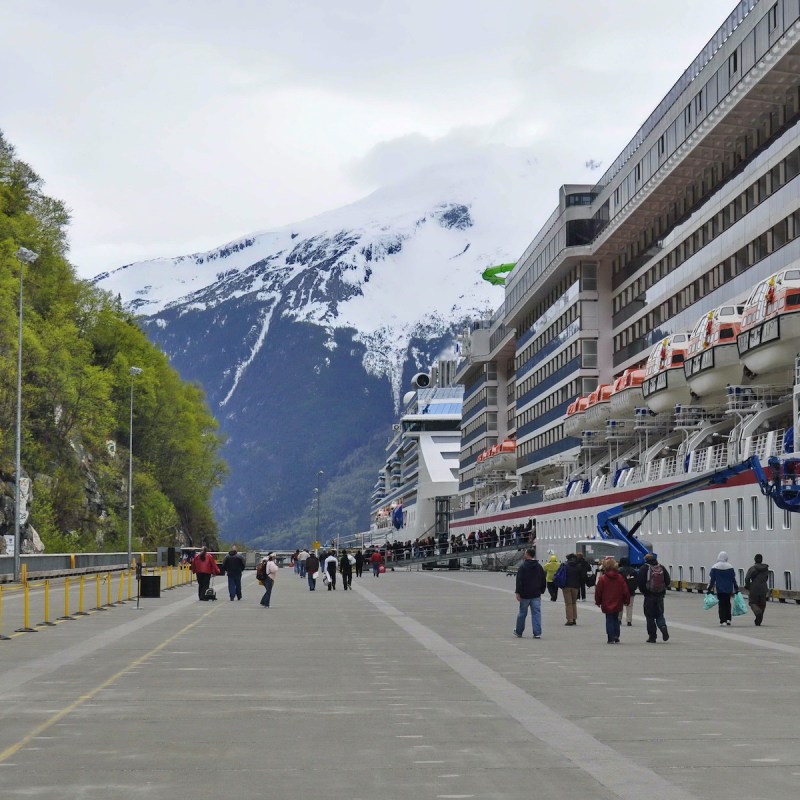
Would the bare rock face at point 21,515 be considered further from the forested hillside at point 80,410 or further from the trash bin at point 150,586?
the trash bin at point 150,586

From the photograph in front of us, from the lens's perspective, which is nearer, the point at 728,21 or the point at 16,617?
the point at 16,617

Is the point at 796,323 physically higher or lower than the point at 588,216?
lower

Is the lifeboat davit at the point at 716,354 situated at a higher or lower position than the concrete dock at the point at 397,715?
higher

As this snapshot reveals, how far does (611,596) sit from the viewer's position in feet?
87.0

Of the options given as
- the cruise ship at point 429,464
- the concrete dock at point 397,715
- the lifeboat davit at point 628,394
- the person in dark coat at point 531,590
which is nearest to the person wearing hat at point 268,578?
the concrete dock at point 397,715

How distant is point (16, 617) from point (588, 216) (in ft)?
247

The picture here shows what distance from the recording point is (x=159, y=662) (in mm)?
22375

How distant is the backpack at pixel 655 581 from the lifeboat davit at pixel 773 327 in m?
26.8

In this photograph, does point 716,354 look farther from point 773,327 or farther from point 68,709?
point 68,709

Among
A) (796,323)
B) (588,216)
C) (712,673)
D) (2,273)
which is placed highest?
(588,216)

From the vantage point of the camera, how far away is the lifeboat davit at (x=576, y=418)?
96.5 metres

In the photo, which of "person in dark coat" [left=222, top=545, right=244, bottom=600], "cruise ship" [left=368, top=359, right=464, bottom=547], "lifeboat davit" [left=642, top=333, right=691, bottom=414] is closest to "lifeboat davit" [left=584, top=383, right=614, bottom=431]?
"lifeboat davit" [left=642, top=333, right=691, bottom=414]

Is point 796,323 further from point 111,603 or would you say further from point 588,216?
point 588,216

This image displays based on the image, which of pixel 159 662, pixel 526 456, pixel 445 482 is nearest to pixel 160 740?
pixel 159 662
